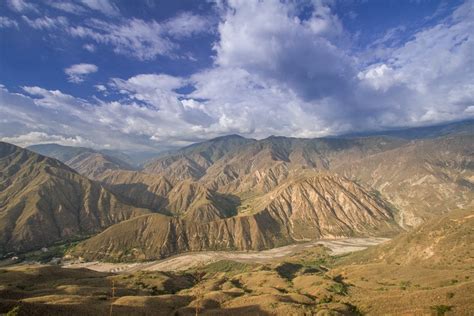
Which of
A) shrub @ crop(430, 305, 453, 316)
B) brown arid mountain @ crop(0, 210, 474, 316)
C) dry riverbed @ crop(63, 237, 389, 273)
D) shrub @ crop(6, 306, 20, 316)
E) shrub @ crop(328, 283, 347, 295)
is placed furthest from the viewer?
dry riverbed @ crop(63, 237, 389, 273)

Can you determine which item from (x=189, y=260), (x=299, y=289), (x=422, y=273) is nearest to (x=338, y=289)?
(x=299, y=289)

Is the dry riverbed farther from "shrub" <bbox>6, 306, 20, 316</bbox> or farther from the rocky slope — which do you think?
"shrub" <bbox>6, 306, 20, 316</bbox>

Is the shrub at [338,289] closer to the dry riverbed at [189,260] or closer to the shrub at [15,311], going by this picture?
the shrub at [15,311]

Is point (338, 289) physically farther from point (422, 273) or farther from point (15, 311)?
point (15, 311)

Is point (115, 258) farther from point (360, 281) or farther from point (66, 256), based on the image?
point (360, 281)

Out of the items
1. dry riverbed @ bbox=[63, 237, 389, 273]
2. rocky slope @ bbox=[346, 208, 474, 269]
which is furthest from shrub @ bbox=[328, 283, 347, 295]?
dry riverbed @ bbox=[63, 237, 389, 273]

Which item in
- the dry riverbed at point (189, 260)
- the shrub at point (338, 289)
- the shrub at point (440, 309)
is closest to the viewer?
the shrub at point (440, 309)

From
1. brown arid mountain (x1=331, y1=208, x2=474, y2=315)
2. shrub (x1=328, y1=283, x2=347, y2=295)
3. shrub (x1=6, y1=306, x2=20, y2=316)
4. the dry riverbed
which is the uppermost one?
shrub (x1=6, y1=306, x2=20, y2=316)

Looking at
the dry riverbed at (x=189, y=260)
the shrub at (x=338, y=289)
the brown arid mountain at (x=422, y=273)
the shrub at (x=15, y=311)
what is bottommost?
the dry riverbed at (x=189, y=260)

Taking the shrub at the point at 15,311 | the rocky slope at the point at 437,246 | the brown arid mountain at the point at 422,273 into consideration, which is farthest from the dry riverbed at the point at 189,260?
the shrub at the point at 15,311

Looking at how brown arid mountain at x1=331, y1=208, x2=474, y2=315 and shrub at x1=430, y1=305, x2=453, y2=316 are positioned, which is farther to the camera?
brown arid mountain at x1=331, y1=208, x2=474, y2=315

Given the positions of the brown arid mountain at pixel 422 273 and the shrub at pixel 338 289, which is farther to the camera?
the shrub at pixel 338 289
